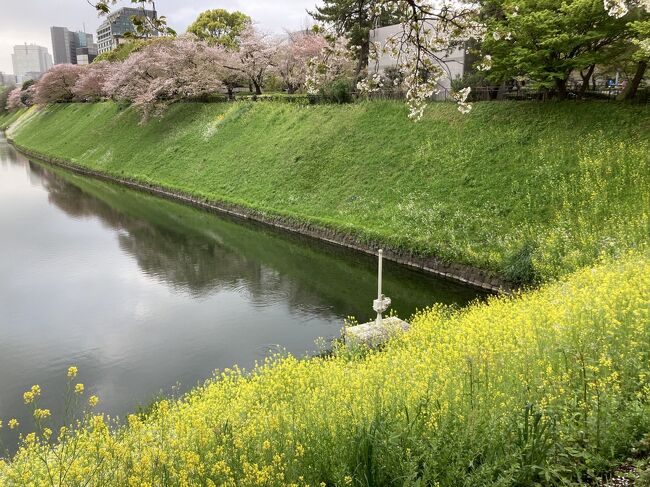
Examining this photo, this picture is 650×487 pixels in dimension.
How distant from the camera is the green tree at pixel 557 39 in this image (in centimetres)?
1650

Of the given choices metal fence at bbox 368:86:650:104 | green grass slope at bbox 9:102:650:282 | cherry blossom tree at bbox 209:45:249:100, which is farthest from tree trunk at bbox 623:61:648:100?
cherry blossom tree at bbox 209:45:249:100

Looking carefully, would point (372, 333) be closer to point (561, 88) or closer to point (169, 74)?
point (561, 88)

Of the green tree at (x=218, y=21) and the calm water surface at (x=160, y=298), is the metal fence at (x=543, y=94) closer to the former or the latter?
the calm water surface at (x=160, y=298)

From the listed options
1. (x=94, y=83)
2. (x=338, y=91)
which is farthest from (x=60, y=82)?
(x=338, y=91)

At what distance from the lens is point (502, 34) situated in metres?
5.62

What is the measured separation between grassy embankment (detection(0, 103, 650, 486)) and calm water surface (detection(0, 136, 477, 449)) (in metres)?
1.67

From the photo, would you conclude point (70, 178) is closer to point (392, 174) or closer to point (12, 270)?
point (12, 270)

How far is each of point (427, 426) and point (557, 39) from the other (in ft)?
53.4

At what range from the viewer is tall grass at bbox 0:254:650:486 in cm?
415

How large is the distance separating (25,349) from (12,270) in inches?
305

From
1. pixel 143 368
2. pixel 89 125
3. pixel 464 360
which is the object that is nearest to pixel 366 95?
pixel 143 368

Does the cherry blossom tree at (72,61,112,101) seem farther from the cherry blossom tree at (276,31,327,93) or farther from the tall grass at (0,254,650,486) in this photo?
the tall grass at (0,254,650,486)

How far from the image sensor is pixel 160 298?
49.3 feet

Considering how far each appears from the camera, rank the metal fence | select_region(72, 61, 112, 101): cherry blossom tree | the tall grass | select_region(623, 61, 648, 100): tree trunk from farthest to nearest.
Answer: select_region(72, 61, 112, 101): cherry blossom tree
the metal fence
select_region(623, 61, 648, 100): tree trunk
the tall grass
